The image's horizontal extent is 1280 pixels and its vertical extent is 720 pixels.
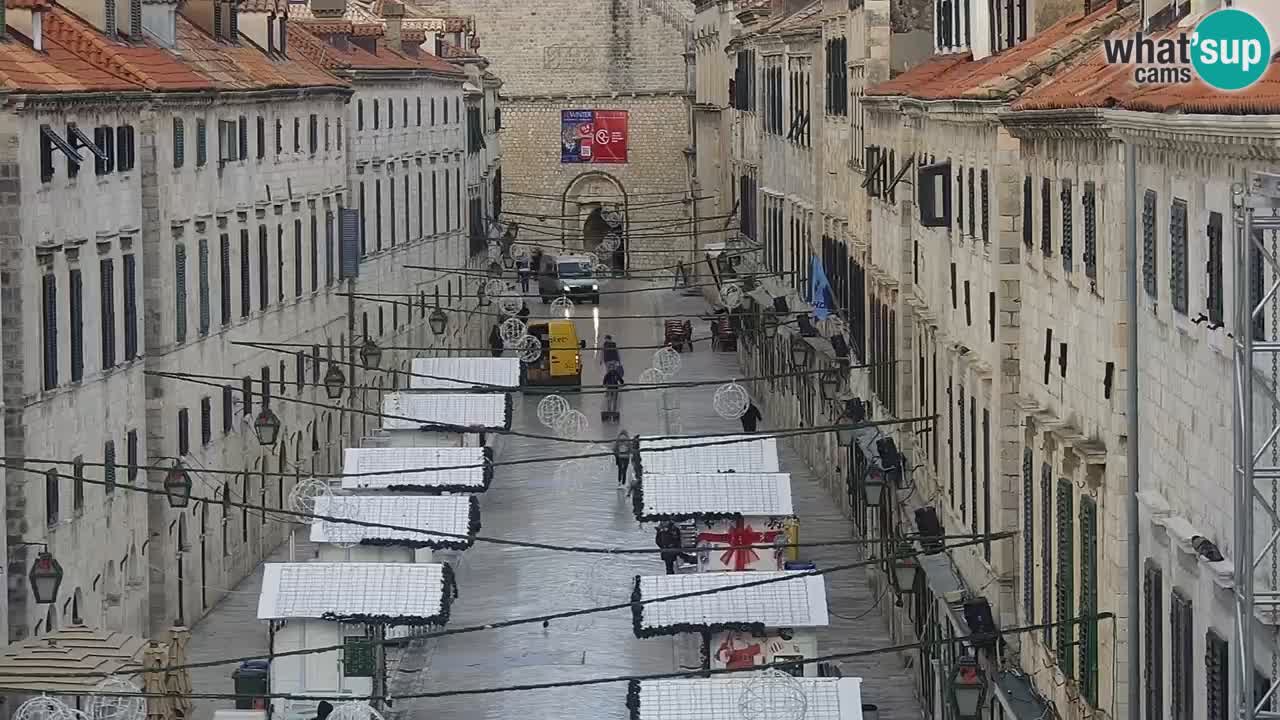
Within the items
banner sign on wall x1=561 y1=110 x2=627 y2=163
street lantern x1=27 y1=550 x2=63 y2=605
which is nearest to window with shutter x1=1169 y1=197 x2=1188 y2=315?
street lantern x1=27 y1=550 x2=63 y2=605

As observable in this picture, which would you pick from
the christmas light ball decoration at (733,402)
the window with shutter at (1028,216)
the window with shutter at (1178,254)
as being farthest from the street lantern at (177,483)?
the christmas light ball decoration at (733,402)

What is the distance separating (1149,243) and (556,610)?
80.0 feet

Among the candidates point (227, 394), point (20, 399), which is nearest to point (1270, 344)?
point (20, 399)

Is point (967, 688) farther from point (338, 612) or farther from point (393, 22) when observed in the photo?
point (393, 22)

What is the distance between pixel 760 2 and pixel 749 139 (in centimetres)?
780

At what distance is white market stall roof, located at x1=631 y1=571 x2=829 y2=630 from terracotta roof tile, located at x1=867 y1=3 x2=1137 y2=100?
19.4 ft

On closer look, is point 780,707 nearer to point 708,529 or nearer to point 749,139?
point 708,529

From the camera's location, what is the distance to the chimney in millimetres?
76812

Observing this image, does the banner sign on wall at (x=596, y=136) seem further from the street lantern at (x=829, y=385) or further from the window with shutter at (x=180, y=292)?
the window with shutter at (x=180, y=292)

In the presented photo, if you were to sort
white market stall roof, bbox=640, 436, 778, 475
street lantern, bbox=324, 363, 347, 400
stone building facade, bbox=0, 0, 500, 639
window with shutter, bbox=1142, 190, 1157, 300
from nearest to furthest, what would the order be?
1. window with shutter, bbox=1142, 190, 1157, 300
2. stone building facade, bbox=0, 0, 500, 639
3. white market stall roof, bbox=640, 436, 778, 475
4. street lantern, bbox=324, 363, 347, 400

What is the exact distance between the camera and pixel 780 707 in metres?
27.5

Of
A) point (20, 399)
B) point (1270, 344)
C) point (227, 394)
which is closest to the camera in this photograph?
point (1270, 344)

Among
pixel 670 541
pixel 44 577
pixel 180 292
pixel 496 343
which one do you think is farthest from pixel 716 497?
pixel 496 343

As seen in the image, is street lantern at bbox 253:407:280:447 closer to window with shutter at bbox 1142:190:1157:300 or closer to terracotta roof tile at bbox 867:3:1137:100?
terracotta roof tile at bbox 867:3:1137:100
